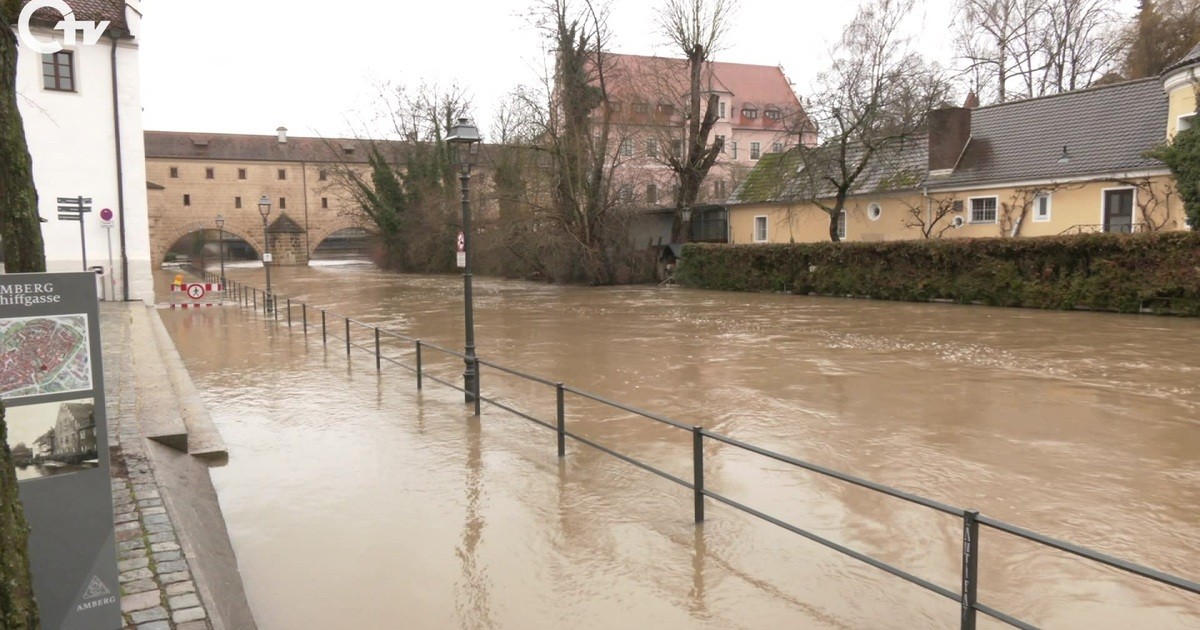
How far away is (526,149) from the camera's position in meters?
38.7

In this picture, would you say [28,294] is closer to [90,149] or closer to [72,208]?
[72,208]

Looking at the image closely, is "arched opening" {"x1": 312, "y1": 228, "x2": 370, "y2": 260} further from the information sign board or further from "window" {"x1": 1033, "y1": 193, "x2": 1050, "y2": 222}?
the information sign board

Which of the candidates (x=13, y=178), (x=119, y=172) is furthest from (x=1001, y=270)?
(x=119, y=172)

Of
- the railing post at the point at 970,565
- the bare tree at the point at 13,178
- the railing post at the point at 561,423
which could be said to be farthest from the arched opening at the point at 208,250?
the railing post at the point at 970,565

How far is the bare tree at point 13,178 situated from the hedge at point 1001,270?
22770 millimetres

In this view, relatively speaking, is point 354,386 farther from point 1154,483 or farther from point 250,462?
point 1154,483

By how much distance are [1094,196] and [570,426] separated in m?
24.9

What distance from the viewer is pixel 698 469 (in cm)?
608

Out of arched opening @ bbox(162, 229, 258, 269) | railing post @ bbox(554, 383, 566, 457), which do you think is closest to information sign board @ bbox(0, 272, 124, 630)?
railing post @ bbox(554, 383, 566, 457)

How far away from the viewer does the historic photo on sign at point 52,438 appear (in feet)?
12.3

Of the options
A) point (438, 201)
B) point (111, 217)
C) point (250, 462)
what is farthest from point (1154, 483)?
point (438, 201)

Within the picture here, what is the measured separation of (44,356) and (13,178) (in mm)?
1177

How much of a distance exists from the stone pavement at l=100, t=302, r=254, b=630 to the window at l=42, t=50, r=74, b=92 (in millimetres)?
19210

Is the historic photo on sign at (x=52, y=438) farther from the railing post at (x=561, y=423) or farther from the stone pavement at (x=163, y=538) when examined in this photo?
the railing post at (x=561, y=423)
